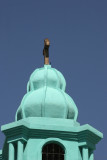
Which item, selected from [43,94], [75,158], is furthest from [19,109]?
[75,158]

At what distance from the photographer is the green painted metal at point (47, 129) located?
33.0 meters

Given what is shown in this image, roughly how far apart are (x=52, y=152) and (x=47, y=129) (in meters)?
1.13

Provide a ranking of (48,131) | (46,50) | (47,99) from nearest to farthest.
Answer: (48,131) < (47,99) < (46,50)

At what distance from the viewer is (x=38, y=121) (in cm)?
3372

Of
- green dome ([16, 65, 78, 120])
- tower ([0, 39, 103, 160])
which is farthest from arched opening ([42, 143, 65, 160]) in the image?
green dome ([16, 65, 78, 120])

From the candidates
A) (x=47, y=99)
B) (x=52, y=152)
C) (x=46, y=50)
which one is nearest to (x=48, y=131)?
(x=52, y=152)

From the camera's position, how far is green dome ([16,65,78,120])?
34.2 meters

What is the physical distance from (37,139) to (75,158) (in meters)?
2.03

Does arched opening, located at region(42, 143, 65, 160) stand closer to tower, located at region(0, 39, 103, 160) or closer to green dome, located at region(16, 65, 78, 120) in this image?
tower, located at region(0, 39, 103, 160)

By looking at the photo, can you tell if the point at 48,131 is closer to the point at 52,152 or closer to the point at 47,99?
the point at 52,152

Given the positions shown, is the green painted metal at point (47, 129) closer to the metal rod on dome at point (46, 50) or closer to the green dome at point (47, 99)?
the green dome at point (47, 99)

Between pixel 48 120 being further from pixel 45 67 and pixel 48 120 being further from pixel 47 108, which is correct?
pixel 45 67

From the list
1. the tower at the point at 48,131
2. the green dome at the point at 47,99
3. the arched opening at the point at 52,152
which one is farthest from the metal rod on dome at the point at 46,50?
the arched opening at the point at 52,152

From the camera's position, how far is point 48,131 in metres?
33.3
